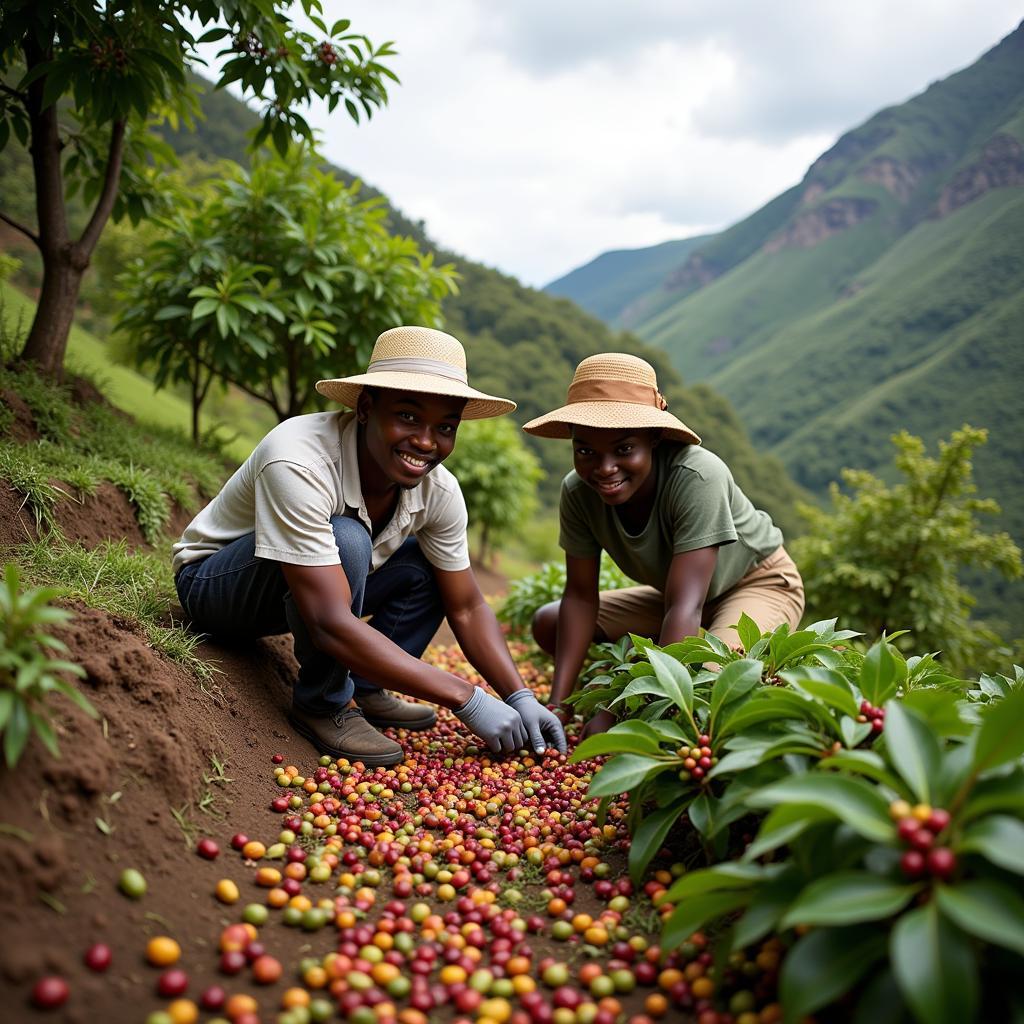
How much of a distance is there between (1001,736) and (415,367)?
1.97 metres

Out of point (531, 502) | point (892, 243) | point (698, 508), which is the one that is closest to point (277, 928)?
point (698, 508)

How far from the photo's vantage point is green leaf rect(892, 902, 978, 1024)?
110cm

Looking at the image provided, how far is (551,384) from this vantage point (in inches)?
1576

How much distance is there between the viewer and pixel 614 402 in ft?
9.62

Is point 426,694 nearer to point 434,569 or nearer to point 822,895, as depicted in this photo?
point 434,569

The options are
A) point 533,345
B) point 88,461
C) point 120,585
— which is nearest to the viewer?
point 120,585

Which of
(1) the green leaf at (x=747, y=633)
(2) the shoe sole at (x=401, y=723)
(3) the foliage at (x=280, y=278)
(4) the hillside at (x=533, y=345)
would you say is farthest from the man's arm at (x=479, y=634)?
(4) the hillside at (x=533, y=345)

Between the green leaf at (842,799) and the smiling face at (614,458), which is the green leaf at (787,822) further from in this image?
the smiling face at (614,458)

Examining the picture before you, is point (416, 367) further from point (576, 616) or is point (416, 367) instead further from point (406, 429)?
point (576, 616)

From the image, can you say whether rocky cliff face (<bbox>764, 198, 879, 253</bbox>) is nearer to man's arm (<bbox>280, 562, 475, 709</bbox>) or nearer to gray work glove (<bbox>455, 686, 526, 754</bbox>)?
gray work glove (<bbox>455, 686, 526, 754</bbox>)

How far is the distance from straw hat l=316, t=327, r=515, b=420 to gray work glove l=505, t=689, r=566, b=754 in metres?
1.21

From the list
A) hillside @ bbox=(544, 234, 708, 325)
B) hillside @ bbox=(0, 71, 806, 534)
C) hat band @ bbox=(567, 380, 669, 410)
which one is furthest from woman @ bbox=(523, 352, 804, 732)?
hillside @ bbox=(544, 234, 708, 325)

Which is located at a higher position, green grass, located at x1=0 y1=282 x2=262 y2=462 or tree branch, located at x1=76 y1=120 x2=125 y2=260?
tree branch, located at x1=76 y1=120 x2=125 y2=260

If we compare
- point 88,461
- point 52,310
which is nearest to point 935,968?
point 88,461
